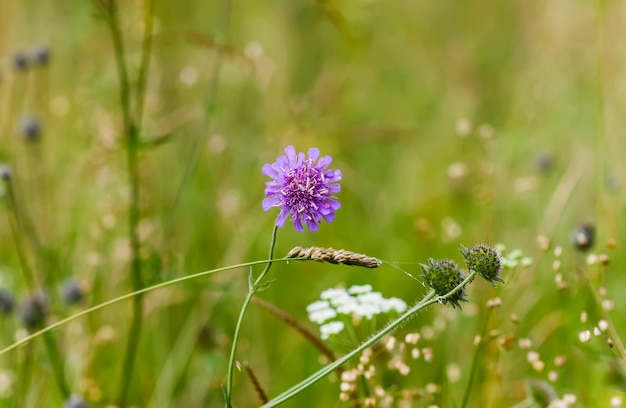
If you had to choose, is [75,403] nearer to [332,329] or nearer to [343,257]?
[332,329]

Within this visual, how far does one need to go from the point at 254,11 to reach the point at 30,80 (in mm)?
1072

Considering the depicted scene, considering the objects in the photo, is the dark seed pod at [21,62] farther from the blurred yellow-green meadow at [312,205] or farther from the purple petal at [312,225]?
the purple petal at [312,225]

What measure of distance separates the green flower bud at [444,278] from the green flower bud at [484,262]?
2 centimetres

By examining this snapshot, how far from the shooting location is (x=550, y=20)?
9.86ft

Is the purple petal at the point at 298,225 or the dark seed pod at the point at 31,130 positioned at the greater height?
the dark seed pod at the point at 31,130

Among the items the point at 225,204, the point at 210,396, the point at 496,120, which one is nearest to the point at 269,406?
the point at 210,396

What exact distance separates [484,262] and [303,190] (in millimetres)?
241

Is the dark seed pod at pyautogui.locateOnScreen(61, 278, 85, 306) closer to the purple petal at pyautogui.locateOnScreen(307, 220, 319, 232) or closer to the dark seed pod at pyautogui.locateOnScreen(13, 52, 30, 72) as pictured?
the dark seed pod at pyautogui.locateOnScreen(13, 52, 30, 72)

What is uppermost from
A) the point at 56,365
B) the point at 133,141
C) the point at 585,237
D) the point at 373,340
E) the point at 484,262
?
the point at 133,141

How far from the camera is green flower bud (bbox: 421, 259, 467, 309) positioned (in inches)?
36.2

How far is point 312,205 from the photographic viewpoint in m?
0.96

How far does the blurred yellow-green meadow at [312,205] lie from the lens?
1439 millimetres

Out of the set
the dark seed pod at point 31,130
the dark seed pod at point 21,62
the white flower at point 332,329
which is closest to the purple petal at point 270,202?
the white flower at point 332,329

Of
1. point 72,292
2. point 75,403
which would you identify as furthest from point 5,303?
point 75,403
